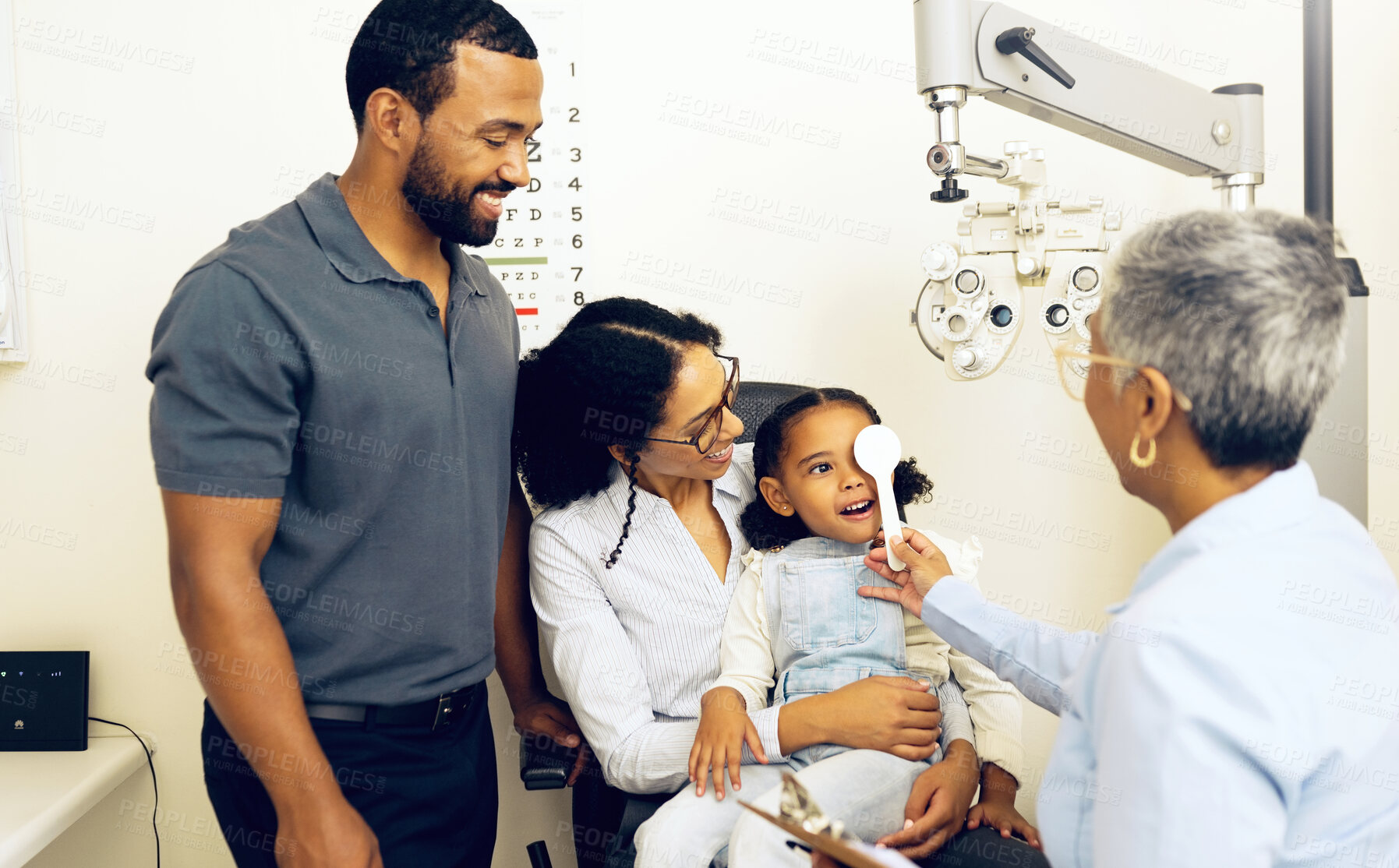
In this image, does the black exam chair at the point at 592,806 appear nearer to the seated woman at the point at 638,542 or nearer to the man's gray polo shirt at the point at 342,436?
the seated woman at the point at 638,542

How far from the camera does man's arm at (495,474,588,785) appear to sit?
163 cm

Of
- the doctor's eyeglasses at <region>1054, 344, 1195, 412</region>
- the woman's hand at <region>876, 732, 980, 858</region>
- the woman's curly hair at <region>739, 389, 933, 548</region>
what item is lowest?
the woman's hand at <region>876, 732, 980, 858</region>

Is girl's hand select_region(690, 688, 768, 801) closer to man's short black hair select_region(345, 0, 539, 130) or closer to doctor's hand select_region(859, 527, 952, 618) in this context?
doctor's hand select_region(859, 527, 952, 618)

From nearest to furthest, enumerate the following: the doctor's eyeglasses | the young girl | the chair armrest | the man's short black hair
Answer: the doctor's eyeglasses, the man's short black hair, the young girl, the chair armrest

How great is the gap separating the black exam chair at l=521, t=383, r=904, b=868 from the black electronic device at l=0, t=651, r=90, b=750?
99 cm

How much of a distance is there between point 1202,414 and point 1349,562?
182mm

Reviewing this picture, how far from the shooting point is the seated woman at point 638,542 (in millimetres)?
1429

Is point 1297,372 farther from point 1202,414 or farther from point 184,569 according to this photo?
point 184,569

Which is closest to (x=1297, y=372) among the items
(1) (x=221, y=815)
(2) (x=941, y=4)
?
(2) (x=941, y=4)

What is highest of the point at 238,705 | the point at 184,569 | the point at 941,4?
the point at 941,4

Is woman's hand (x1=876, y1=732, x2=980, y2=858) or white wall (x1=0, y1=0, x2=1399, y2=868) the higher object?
white wall (x1=0, y1=0, x2=1399, y2=868)

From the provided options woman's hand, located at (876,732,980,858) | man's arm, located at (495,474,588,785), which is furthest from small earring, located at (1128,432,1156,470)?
man's arm, located at (495,474,588,785)

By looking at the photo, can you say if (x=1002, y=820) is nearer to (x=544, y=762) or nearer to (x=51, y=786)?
(x=544, y=762)

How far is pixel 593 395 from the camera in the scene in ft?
5.04
